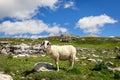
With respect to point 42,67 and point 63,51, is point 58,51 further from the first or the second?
point 42,67

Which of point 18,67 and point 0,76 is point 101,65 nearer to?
point 18,67

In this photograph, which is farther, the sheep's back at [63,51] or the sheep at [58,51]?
the sheep's back at [63,51]

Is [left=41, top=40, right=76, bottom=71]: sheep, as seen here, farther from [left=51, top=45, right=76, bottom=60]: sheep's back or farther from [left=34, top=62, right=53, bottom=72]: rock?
[left=34, top=62, right=53, bottom=72]: rock

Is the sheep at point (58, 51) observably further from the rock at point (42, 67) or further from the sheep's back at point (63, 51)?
the rock at point (42, 67)

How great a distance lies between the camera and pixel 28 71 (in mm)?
27906

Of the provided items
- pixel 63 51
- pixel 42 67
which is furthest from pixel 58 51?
pixel 42 67

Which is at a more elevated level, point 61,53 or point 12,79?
point 61,53

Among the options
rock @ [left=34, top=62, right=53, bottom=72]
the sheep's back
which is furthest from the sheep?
rock @ [left=34, top=62, right=53, bottom=72]

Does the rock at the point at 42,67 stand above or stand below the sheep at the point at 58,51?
below

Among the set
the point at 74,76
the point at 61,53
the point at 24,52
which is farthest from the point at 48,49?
the point at 24,52

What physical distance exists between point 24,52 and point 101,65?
70.3 feet

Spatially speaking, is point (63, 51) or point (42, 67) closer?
point (42, 67)

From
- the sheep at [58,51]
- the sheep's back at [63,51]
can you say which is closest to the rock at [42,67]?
the sheep at [58,51]

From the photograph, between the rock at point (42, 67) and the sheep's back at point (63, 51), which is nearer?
the rock at point (42, 67)
